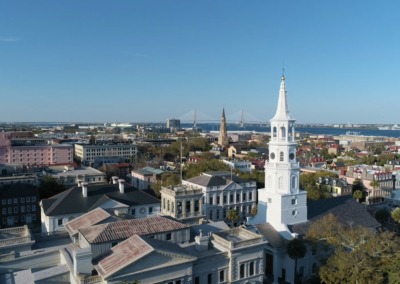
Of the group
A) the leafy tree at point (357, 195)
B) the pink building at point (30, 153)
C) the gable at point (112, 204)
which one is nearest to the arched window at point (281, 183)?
the gable at point (112, 204)

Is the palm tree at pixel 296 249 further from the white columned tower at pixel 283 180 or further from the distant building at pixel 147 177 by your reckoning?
the distant building at pixel 147 177

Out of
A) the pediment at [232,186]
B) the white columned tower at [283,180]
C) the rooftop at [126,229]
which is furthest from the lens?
the pediment at [232,186]

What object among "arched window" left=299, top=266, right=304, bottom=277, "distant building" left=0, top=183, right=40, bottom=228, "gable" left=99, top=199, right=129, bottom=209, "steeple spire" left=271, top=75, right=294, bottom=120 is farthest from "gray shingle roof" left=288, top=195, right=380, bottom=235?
"distant building" left=0, top=183, right=40, bottom=228

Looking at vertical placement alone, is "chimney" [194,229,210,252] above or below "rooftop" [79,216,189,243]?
below

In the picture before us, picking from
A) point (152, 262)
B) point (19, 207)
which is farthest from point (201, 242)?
point (19, 207)

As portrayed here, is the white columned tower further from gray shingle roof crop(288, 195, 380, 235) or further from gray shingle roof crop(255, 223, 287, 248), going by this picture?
gray shingle roof crop(288, 195, 380, 235)

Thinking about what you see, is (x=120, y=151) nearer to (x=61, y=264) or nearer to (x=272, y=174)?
(x=272, y=174)
